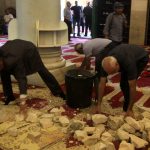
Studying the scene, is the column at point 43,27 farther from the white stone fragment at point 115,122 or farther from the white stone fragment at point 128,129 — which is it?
the white stone fragment at point 128,129

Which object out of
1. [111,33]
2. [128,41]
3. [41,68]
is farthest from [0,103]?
[128,41]

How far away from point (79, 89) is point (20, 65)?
1.12 metres

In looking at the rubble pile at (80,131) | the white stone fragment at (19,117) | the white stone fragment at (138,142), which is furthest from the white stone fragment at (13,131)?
the white stone fragment at (138,142)

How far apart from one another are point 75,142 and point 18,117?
3.13ft

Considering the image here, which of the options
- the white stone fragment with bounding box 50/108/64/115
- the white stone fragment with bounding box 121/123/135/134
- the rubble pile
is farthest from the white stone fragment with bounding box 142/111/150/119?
the white stone fragment with bounding box 50/108/64/115

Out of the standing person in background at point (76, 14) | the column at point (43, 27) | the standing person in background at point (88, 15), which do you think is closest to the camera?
the column at point (43, 27)

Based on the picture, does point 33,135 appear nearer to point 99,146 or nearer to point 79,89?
point 99,146

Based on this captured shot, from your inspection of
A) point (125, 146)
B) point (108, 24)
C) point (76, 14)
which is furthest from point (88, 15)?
point (125, 146)

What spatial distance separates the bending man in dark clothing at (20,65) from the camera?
4.09m

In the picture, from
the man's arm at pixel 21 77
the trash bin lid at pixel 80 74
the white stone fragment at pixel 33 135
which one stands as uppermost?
the man's arm at pixel 21 77

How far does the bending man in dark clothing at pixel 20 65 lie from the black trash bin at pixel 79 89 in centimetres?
44

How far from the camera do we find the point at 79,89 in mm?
4871

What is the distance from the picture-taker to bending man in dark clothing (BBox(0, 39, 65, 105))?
4.09 meters

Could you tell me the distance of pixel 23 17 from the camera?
19.8ft
